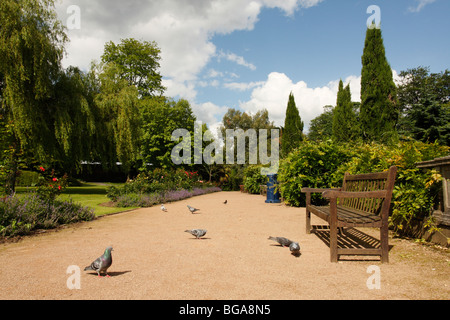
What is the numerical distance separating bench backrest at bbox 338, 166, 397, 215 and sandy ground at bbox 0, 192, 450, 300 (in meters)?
0.69

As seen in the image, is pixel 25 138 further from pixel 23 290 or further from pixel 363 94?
pixel 363 94

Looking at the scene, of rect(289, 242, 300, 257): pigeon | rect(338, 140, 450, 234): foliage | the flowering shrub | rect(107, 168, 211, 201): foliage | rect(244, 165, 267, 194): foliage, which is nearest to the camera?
rect(289, 242, 300, 257): pigeon

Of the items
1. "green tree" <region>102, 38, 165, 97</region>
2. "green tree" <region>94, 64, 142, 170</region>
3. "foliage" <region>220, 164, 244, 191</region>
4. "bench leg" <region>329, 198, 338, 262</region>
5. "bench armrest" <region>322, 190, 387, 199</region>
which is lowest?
"foliage" <region>220, 164, 244, 191</region>

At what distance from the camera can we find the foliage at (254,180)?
20.4 meters

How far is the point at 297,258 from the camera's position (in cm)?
440

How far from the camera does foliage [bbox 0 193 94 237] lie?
19.5 ft

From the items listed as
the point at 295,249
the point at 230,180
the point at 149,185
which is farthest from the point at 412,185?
the point at 230,180

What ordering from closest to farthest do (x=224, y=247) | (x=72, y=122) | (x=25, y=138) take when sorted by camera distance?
(x=224, y=247)
(x=25, y=138)
(x=72, y=122)

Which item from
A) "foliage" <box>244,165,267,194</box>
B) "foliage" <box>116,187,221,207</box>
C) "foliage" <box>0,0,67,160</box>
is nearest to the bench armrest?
"foliage" <box>116,187,221,207</box>

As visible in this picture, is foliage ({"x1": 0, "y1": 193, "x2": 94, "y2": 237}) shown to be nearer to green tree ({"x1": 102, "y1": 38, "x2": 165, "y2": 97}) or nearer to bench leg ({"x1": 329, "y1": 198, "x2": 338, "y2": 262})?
bench leg ({"x1": 329, "y1": 198, "x2": 338, "y2": 262})

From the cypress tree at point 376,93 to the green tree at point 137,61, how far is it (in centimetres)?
2667

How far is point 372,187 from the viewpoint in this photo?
4875mm
